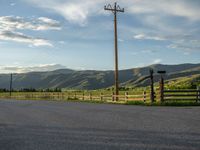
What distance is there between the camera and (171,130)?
11.7m

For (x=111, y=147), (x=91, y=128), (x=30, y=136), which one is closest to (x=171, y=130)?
(x=91, y=128)

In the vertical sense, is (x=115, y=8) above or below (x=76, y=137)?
above

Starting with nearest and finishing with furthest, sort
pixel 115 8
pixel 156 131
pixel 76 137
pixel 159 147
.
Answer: pixel 159 147 → pixel 76 137 → pixel 156 131 → pixel 115 8

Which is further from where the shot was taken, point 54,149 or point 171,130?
point 171,130

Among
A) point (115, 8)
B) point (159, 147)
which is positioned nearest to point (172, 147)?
point (159, 147)

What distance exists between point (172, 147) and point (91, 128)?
14.9 feet

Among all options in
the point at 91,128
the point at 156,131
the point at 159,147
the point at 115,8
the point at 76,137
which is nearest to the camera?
the point at 159,147

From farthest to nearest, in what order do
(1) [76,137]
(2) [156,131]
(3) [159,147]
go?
(2) [156,131], (1) [76,137], (3) [159,147]

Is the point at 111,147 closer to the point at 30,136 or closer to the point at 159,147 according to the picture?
the point at 159,147

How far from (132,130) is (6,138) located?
389 cm

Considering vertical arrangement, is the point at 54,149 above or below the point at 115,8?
below

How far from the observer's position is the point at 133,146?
8.83 m

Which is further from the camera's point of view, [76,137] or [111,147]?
[76,137]

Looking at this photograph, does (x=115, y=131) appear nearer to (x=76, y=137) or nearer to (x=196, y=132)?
(x=76, y=137)
